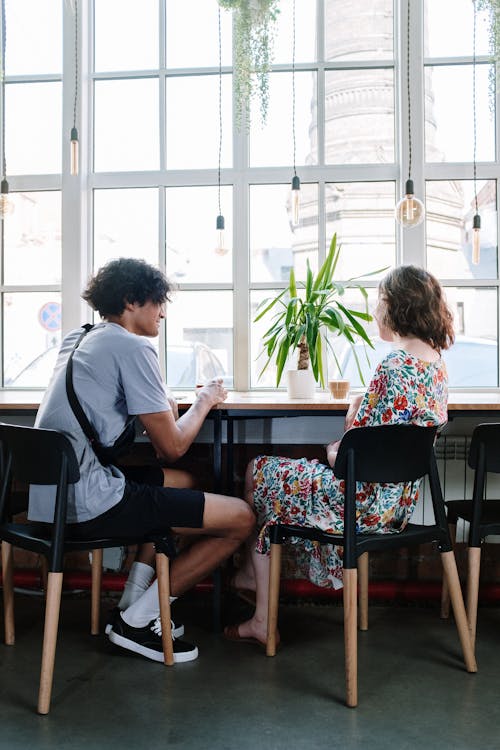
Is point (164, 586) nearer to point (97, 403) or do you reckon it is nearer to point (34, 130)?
point (97, 403)

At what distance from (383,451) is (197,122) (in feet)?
7.77

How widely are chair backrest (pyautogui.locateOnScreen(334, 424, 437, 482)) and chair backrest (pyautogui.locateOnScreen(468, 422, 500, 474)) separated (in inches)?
11.4

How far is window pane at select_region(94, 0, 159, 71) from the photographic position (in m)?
3.74

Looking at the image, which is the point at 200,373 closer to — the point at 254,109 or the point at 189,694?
the point at 254,109

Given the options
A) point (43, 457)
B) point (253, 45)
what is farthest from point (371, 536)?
point (253, 45)

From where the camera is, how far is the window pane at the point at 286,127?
3.62m

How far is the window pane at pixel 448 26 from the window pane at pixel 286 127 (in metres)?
0.62

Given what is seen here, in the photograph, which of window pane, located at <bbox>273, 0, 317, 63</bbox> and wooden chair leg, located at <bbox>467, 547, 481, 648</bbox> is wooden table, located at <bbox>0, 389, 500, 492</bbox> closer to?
wooden chair leg, located at <bbox>467, 547, 481, 648</bbox>

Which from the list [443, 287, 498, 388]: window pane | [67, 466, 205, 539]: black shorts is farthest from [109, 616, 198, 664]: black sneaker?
[443, 287, 498, 388]: window pane

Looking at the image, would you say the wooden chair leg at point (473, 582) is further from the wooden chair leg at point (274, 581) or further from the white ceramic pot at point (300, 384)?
the white ceramic pot at point (300, 384)

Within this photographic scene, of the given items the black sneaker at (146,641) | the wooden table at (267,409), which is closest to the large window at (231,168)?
the wooden table at (267,409)

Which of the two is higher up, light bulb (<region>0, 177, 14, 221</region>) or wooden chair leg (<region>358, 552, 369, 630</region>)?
light bulb (<region>0, 177, 14, 221</region>)

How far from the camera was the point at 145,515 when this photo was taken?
84.3 inches

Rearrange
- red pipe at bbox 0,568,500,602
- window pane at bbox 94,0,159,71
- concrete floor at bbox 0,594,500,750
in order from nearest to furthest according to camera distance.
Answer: concrete floor at bbox 0,594,500,750 → red pipe at bbox 0,568,500,602 → window pane at bbox 94,0,159,71
